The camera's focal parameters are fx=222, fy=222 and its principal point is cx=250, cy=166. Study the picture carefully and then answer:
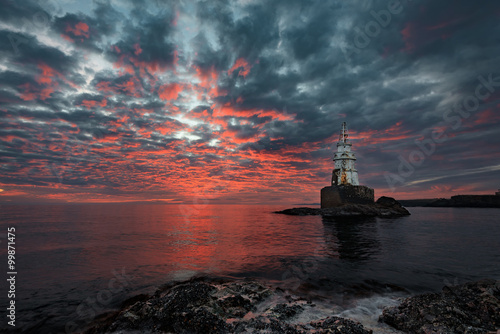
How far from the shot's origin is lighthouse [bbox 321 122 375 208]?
68.4 m

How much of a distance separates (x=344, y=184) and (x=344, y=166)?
6.69 m

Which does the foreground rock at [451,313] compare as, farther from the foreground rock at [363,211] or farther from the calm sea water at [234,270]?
the foreground rock at [363,211]

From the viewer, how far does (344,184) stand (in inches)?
2736

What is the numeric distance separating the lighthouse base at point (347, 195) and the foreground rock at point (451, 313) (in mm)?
64108

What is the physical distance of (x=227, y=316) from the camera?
281 inches

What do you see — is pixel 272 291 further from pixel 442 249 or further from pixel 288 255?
pixel 442 249

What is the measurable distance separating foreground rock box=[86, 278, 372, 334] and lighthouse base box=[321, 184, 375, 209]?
215ft

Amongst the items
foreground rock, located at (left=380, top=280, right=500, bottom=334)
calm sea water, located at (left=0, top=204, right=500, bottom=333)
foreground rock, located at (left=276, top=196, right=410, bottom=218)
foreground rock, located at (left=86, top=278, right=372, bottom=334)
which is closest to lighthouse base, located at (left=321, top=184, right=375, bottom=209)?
foreground rock, located at (left=276, top=196, right=410, bottom=218)

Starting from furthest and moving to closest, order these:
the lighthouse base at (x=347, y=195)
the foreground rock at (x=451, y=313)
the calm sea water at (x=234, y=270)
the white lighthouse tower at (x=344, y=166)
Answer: the white lighthouse tower at (x=344, y=166), the lighthouse base at (x=347, y=195), the calm sea water at (x=234, y=270), the foreground rock at (x=451, y=313)

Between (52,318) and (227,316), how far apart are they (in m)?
6.59

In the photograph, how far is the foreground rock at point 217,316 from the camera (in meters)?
6.14

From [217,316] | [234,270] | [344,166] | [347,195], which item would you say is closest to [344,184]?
[347,195]

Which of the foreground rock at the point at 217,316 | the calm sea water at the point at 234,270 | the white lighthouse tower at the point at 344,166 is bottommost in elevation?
the calm sea water at the point at 234,270

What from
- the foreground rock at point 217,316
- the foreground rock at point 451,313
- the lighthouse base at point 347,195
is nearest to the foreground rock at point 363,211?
the lighthouse base at point 347,195
